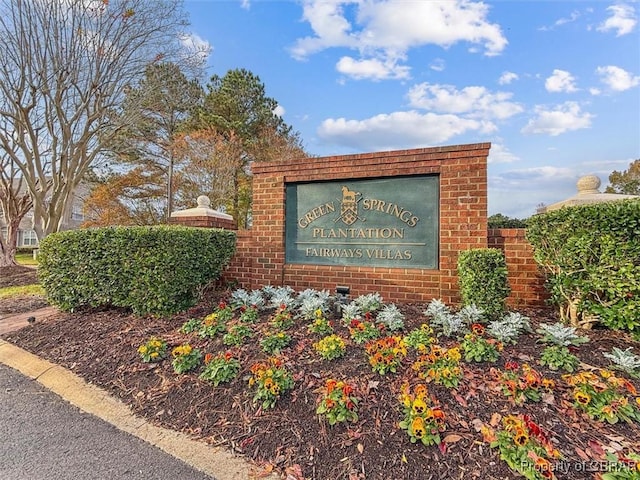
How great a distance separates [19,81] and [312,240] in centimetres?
787

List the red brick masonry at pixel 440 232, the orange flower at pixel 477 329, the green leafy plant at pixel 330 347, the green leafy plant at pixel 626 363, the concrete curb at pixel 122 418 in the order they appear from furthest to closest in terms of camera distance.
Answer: the red brick masonry at pixel 440 232
the orange flower at pixel 477 329
the green leafy plant at pixel 330 347
the green leafy plant at pixel 626 363
the concrete curb at pixel 122 418

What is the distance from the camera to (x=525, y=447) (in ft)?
5.44

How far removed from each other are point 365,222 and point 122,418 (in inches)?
129

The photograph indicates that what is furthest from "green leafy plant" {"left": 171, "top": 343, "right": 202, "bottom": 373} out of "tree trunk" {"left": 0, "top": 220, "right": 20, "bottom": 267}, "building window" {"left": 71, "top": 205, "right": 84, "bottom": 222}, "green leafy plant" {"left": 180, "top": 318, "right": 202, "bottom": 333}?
"building window" {"left": 71, "top": 205, "right": 84, "bottom": 222}

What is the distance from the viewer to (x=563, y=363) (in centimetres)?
233

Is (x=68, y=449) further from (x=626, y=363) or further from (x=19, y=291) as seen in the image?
(x=19, y=291)

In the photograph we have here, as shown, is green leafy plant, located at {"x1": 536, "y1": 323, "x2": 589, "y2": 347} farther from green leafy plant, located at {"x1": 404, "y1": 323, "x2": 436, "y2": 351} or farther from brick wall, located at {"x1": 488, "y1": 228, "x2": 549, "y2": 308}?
brick wall, located at {"x1": 488, "y1": 228, "x2": 549, "y2": 308}

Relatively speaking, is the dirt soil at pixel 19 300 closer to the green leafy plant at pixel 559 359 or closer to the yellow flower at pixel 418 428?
the yellow flower at pixel 418 428

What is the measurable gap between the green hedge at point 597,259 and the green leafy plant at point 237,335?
120 inches

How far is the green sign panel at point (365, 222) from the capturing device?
407cm

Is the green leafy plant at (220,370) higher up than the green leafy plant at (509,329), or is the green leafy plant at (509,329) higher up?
the green leafy plant at (509,329)

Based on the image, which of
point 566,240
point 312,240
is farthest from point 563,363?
point 312,240

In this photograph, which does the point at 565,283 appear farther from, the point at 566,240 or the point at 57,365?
the point at 57,365

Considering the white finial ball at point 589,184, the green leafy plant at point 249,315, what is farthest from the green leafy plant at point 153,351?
the white finial ball at point 589,184
